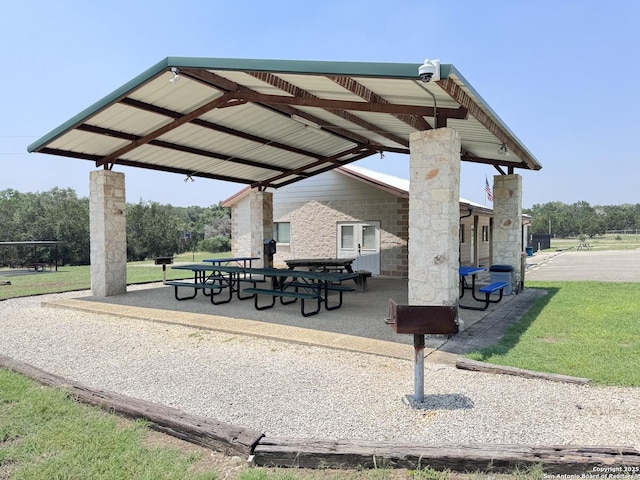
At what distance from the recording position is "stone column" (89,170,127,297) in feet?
32.5

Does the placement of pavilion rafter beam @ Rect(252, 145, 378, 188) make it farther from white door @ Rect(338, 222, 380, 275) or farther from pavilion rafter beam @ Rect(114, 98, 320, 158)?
white door @ Rect(338, 222, 380, 275)

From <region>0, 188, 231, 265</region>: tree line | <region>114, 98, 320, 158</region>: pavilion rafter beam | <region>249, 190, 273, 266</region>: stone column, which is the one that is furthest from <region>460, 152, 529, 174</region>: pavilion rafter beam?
<region>0, 188, 231, 265</region>: tree line

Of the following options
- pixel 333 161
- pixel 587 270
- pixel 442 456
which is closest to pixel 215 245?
pixel 333 161

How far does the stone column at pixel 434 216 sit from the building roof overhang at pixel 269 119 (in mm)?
375

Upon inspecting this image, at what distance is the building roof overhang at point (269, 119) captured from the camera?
18.0ft

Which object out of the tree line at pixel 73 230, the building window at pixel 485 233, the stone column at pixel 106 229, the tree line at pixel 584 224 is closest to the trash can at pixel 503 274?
the stone column at pixel 106 229

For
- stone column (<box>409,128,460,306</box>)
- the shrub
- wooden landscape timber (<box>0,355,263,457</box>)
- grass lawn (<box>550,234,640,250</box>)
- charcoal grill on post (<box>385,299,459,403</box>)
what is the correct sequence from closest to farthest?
wooden landscape timber (<box>0,355,263,457</box>) → charcoal grill on post (<box>385,299,459,403</box>) → stone column (<box>409,128,460,306</box>) → grass lawn (<box>550,234,640,250</box>) → the shrub

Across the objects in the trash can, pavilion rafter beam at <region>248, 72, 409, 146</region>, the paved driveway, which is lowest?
the paved driveway

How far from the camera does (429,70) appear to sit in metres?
4.28

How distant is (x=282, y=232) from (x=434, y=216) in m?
11.4

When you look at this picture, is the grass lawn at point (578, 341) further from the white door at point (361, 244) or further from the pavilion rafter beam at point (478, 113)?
the white door at point (361, 244)

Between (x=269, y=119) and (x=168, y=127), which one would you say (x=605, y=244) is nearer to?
(x=269, y=119)

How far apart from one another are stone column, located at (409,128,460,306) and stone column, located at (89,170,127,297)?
708 centimetres

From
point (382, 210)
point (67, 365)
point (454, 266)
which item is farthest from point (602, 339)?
point (382, 210)
